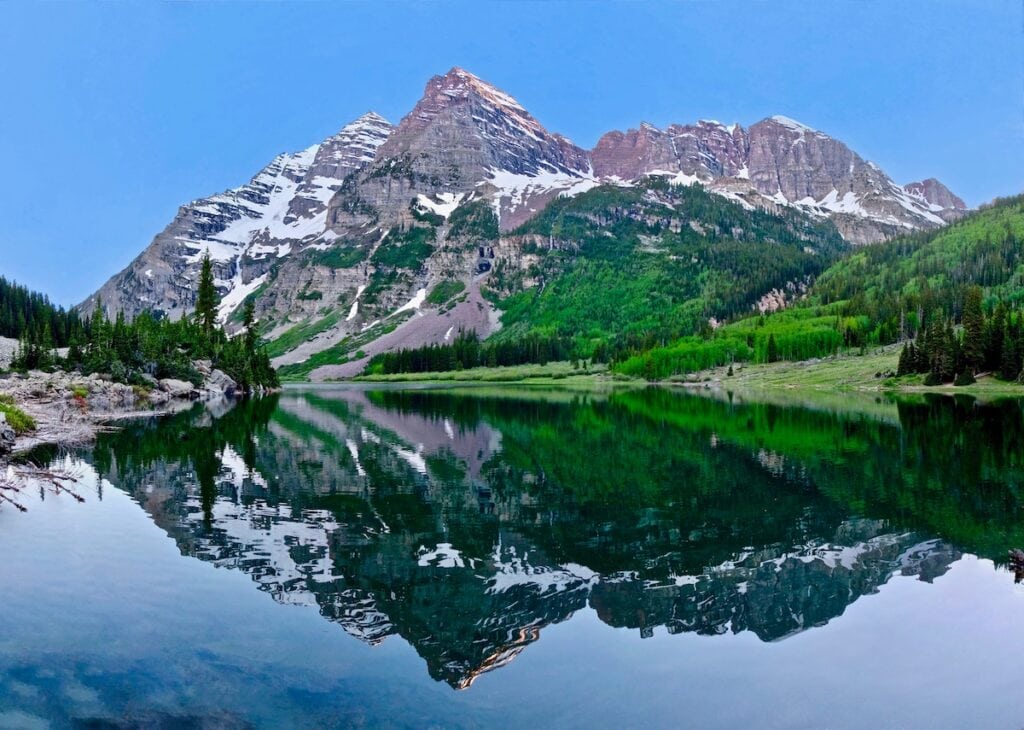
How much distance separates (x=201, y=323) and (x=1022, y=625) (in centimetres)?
14998

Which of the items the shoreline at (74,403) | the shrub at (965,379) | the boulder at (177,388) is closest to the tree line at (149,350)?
the boulder at (177,388)

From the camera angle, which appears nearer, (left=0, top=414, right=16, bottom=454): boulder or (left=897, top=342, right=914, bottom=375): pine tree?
(left=0, top=414, right=16, bottom=454): boulder

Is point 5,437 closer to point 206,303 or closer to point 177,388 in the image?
point 177,388

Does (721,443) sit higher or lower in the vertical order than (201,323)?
lower

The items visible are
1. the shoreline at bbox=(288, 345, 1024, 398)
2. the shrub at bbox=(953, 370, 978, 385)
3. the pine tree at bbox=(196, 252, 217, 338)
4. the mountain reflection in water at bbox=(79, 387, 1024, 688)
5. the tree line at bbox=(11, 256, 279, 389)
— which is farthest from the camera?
the pine tree at bbox=(196, 252, 217, 338)

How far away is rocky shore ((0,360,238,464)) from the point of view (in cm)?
4319

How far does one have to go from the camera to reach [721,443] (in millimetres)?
45094

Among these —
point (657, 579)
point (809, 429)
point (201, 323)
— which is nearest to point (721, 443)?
point (809, 429)

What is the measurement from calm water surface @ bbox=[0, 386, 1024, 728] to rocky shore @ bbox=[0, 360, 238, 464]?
10985mm

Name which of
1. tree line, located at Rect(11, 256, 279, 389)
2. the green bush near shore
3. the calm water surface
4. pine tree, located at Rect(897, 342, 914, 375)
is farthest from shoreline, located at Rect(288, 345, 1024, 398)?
the green bush near shore

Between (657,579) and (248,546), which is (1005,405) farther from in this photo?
(248,546)

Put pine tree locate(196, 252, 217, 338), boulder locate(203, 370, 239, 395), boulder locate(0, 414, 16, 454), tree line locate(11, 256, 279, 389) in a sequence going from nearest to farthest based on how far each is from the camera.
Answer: boulder locate(0, 414, 16, 454) → tree line locate(11, 256, 279, 389) → boulder locate(203, 370, 239, 395) → pine tree locate(196, 252, 217, 338)

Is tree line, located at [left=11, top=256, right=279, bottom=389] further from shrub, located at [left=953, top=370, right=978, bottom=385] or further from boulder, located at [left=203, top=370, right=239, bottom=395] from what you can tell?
shrub, located at [left=953, top=370, right=978, bottom=385]

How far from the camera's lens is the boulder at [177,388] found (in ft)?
309
